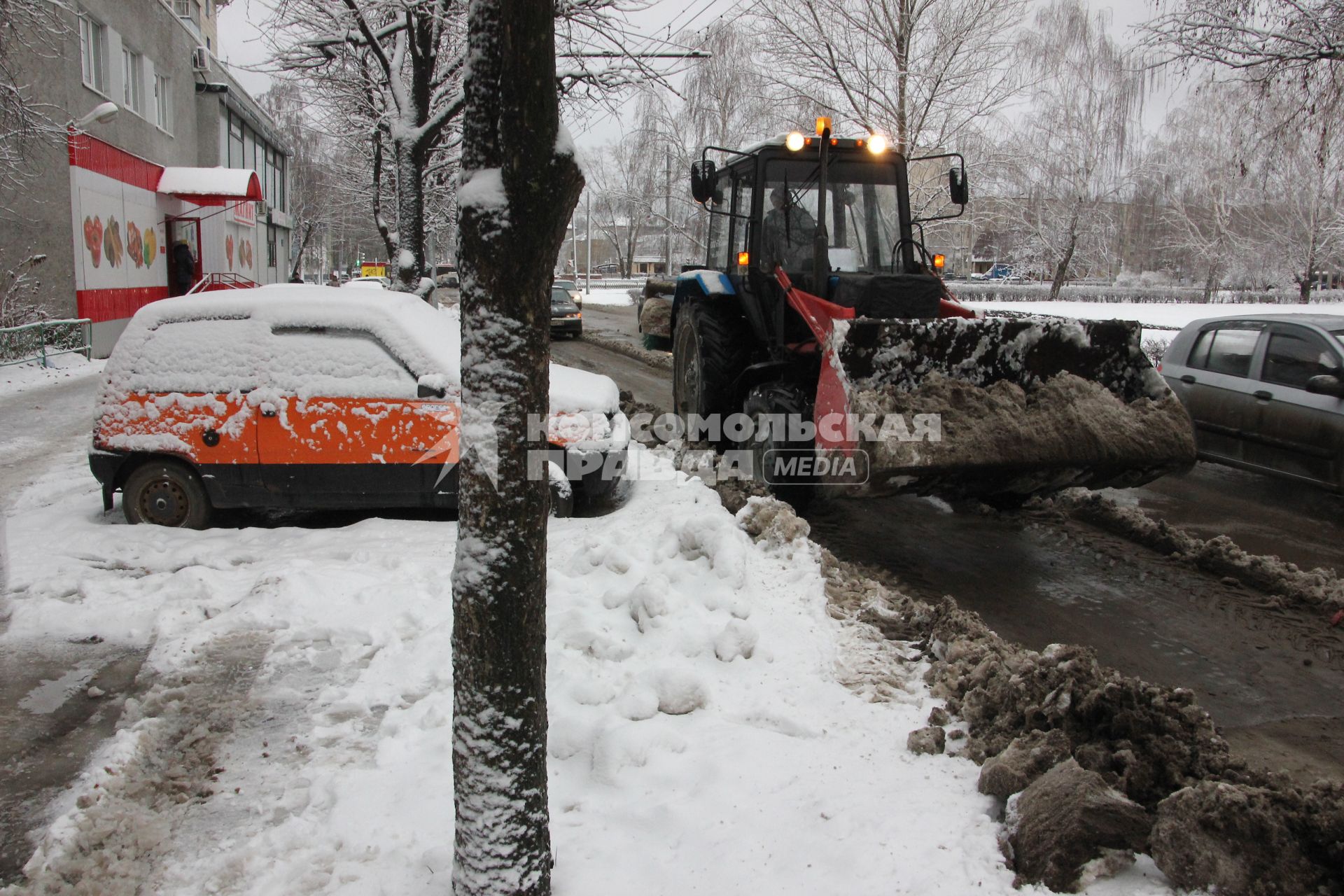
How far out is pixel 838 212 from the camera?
7629 mm

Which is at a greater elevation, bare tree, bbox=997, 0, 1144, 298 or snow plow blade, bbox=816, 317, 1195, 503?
bare tree, bbox=997, 0, 1144, 298

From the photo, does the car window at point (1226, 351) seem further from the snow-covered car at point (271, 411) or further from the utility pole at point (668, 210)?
the utility pole at point (668, 210)

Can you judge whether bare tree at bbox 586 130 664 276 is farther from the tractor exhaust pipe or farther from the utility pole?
the tractor exhaust pipe

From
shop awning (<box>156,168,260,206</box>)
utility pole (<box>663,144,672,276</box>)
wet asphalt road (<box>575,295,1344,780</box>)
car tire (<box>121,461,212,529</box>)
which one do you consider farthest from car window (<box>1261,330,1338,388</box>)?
utility pole (<box>663,144,672,276</box>)

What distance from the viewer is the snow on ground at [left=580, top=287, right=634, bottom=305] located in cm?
4773

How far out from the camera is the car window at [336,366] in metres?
6.20

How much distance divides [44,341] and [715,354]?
13.6 meters

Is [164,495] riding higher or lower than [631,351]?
lower

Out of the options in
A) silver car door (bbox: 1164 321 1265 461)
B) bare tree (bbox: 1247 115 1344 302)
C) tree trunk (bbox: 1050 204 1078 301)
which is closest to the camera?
silver car door (bbox: 1164 321 1265 461)

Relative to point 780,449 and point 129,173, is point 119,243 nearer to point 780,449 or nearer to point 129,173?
point 129,173

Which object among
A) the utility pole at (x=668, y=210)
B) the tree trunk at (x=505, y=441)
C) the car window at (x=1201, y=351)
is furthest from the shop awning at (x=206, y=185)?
the tree trunk at (x=505, y=441)

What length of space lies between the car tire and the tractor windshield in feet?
15.4

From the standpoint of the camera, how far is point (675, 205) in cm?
4172

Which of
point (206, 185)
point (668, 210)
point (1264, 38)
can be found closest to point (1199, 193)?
point (668, 210)
